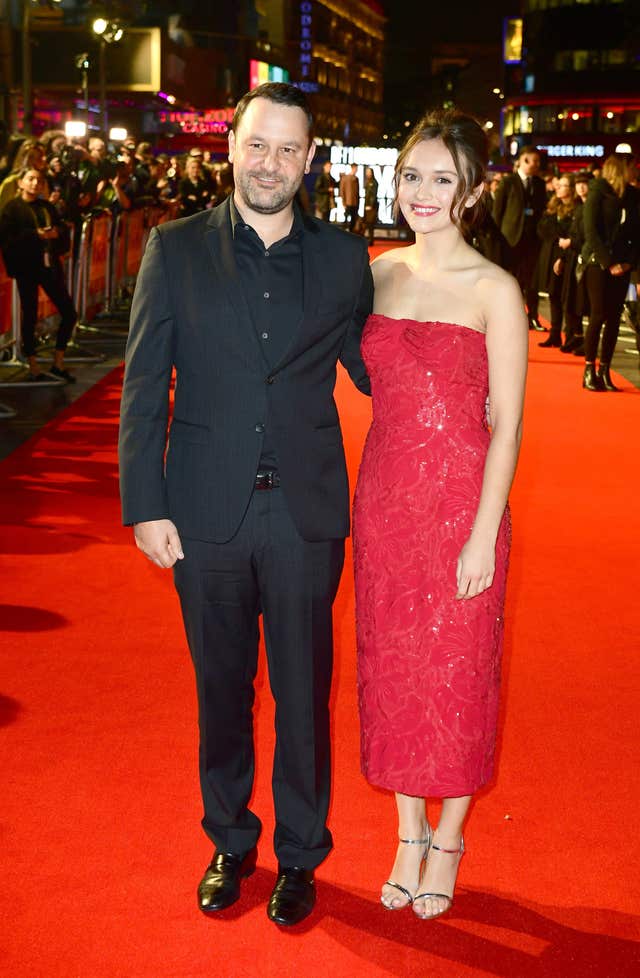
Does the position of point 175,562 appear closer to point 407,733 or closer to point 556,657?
point 407,733

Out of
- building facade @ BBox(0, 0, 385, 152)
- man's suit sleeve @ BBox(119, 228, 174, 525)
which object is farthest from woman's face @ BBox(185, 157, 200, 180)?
man's suit sleeve @ BBox(119, 228, 174, 525)

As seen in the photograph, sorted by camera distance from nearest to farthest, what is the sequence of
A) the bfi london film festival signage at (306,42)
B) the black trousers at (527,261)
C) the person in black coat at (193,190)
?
the black trousers at (527,261) < the person in black coat at (193,190) < the bfi london film festival signage at (306,42)

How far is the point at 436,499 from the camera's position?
316 centimetres

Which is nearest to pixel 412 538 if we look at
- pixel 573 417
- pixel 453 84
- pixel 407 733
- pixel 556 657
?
pixel 407 733

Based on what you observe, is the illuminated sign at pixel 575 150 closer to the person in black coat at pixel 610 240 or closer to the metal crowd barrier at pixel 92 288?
the metal crowd barrier at pixel 92 288

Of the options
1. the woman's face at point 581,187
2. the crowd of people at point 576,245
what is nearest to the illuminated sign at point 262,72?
the crowd of people at point 576,245

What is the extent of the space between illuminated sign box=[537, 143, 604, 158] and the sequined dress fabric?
86.8 m

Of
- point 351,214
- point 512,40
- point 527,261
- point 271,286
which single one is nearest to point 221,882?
point 271,286

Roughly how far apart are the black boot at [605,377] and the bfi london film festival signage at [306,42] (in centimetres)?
10833

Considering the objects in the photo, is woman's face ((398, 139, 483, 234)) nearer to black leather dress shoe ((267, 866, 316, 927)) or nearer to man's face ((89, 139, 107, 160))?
black leather dress shoe ((267, 866, 316, 927))

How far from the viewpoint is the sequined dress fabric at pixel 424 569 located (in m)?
3.12

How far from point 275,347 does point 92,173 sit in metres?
12.4

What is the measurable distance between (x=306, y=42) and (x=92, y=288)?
351 feet

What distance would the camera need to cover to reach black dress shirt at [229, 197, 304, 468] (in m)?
3.04
